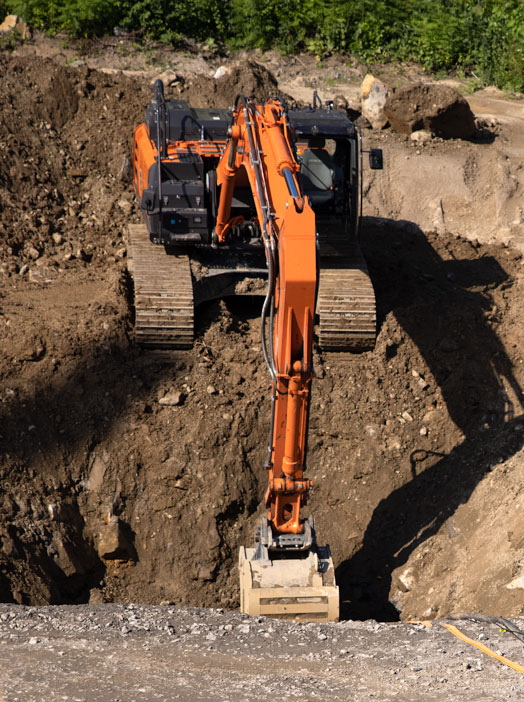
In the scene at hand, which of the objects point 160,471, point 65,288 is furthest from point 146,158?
point 160,471

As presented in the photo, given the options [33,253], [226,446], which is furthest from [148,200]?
[226,446]

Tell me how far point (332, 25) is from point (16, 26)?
281 inches

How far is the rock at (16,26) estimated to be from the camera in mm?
22312

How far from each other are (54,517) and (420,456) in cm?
419

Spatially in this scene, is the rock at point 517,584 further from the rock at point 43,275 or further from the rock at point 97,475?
the rock at point 43,275

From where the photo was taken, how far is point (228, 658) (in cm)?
802

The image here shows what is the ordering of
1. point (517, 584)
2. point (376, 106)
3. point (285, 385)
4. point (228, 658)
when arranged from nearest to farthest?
point (228, 658) → point (285, 385) → point (517, 584) → point (376, 106)

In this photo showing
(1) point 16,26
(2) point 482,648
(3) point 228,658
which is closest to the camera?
(3) point 228,658

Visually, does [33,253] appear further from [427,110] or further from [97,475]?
[427,110]

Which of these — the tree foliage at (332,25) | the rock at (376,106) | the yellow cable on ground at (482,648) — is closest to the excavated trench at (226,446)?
the yellow cable on ground at (482,648)

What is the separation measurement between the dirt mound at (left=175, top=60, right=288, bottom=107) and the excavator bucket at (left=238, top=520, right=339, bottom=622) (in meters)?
10.5

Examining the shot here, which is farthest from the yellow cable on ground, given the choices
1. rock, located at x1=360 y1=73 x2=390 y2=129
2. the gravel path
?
rock, located at x1=360 y1=73 x2=390 y2=129

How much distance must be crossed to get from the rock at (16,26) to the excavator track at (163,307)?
466 inches

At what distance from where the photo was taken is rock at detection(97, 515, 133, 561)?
10672 millimetres
